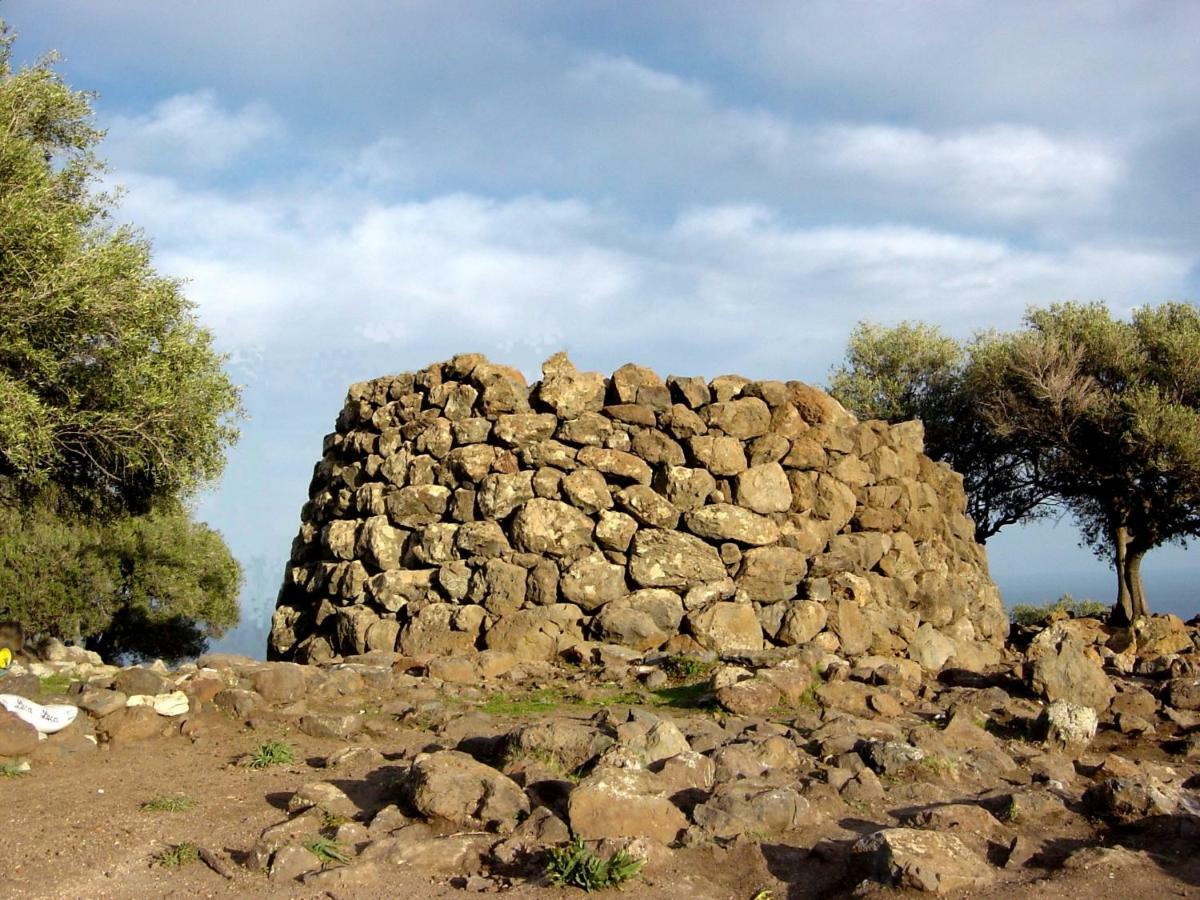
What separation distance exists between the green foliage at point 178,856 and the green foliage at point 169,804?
0.87 m

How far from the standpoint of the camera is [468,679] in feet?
41.4

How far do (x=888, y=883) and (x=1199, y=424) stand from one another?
17666 mm

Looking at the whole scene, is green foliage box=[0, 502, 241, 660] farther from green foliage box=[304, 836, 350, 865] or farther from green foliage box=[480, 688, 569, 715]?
green foliage box=[304, 836, 350, 865]

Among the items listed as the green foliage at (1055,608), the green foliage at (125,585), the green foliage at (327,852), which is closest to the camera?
the green foliage at (327,852)

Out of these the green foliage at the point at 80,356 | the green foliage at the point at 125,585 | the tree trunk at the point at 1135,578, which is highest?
the green foliage at the point at 80,356

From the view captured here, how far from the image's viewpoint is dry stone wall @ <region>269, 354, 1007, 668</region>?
14.2m

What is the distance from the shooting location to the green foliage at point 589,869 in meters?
6.30

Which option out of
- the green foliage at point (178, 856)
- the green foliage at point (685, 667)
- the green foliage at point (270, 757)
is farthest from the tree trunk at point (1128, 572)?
the green foliage at point (178, 856)

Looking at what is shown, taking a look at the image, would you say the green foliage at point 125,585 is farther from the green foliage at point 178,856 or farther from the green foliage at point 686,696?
the green foliage at point 178,856

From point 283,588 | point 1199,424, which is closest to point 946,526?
point 1199,424

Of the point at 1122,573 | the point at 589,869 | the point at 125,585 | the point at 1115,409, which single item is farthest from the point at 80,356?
the point at 1122,573

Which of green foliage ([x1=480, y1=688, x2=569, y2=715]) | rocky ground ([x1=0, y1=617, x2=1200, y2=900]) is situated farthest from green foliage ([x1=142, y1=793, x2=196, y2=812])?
green foliage ([x1=480, y1=688, x2=569, y2=715])

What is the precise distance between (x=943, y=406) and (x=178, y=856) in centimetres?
2099

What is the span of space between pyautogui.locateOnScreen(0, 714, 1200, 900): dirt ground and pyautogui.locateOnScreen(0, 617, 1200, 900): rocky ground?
22 mm
